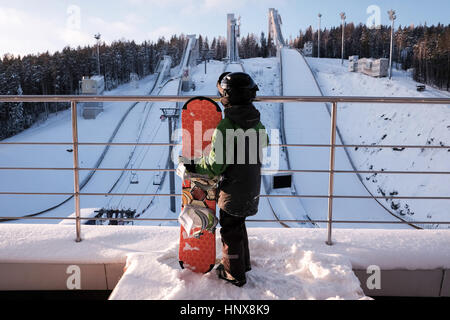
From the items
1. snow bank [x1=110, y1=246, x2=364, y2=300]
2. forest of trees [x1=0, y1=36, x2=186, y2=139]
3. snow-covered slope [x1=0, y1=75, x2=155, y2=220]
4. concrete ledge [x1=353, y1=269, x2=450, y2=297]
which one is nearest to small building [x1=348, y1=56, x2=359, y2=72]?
forest of trees [x1=0, y1=36, x2=186, y2=139]

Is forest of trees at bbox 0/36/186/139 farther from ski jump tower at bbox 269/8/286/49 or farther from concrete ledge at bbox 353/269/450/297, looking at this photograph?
concrete ledge at bbox 353/269/450/297

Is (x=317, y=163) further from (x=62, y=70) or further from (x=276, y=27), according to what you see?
(x=276, y=27)

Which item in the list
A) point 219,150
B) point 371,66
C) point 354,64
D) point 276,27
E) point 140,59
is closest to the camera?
point 219,150

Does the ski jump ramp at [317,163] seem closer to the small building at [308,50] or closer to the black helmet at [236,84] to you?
the black helmet at [236,84]

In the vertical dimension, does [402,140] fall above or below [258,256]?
below

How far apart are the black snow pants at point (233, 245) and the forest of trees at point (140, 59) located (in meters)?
21.2

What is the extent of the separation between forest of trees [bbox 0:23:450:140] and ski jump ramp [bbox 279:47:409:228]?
8055 mm

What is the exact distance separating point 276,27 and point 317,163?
2572 centimetres

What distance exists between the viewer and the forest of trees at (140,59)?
22469mm

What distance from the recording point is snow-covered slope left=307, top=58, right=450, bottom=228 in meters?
12.2

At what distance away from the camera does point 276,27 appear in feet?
122

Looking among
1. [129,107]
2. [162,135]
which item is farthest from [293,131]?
[129,107]

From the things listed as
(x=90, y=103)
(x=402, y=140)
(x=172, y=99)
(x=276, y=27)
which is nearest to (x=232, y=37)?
(x=276, y=27)

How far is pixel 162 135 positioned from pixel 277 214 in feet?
30.6
